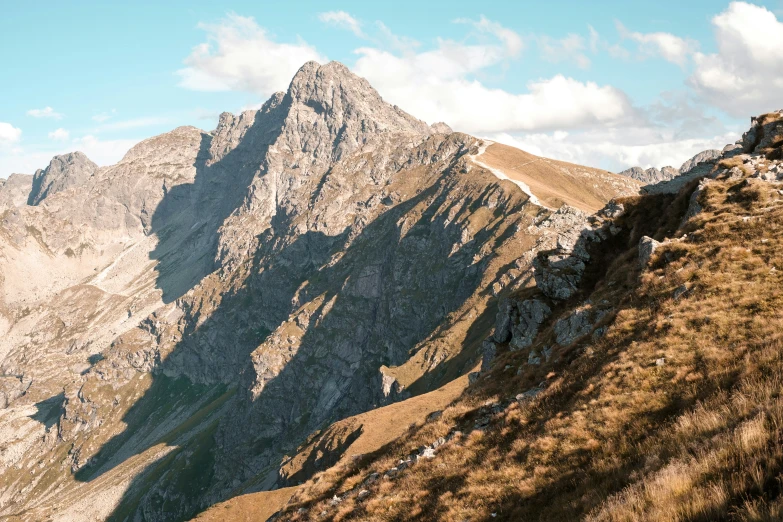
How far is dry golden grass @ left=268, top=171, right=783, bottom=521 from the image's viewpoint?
8.85 m

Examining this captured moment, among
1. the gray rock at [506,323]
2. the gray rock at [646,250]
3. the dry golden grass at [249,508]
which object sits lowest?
the dry golden grass at [249,508]

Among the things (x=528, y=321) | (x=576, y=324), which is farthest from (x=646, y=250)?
(x=528, y=321)

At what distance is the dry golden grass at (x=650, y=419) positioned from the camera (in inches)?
348

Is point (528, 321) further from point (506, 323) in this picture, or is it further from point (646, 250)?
point (646, 250)

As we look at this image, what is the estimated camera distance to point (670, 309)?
72.4ft

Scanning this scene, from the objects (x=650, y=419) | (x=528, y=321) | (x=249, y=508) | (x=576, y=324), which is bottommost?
(x=249, y=508)

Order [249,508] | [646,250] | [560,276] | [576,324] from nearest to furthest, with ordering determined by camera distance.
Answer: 1. [646,250]
2. [576,324]
3. [560,276]
4. [249,508]

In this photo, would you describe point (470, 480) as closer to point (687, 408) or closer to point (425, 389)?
point (687, 408)

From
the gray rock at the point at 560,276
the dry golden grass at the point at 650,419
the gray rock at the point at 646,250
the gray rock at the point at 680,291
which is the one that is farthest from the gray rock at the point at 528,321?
the gray rock at the point at 680,291

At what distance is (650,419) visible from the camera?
1530cm

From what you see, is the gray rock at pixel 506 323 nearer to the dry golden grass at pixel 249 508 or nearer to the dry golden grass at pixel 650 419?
the dry golden grass at pixel 650 419

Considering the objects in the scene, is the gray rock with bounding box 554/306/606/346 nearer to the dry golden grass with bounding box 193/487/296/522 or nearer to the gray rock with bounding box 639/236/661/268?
the gray rock with bounding box 639/236/661/268

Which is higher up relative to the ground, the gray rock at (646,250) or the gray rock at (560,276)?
the gray rock at (646,250)

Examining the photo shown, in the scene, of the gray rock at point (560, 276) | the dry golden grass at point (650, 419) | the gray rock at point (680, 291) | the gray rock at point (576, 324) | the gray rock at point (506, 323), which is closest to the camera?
the dry golden grass at point (650, 419)
